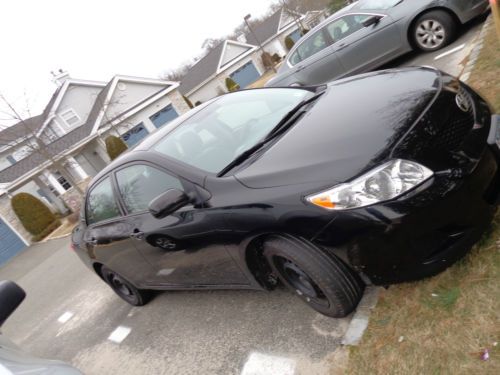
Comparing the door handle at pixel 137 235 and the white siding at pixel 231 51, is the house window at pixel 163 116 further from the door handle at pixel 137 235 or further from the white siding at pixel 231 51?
the door handle at pixel 137 235

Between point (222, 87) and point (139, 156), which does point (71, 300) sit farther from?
point (222, 87)

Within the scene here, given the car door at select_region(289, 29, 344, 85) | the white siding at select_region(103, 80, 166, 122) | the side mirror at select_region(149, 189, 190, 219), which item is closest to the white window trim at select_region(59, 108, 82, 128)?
the white siding at select_region(103, 80, 166, 122)

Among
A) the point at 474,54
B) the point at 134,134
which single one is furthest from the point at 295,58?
the point at 134,134

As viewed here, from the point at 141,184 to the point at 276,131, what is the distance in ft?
4.27

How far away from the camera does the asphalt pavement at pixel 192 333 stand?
2.54 metres

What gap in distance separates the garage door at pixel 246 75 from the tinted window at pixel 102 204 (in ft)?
113

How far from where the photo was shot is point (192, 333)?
11.0ft

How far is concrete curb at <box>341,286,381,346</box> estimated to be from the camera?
2336 millimetres

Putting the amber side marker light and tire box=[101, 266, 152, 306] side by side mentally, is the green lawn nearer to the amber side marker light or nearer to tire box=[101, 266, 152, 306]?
the amber side marker light

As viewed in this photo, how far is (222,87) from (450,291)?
3555 centimetres

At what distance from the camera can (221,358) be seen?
9.34ft

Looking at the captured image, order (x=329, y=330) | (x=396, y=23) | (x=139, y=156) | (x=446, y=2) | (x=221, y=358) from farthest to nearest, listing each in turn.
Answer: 1. (x=396, y=23)
2. (x=446, y=2)
3. (x=139, y=156)
4. (x=221, y=358)
5. (x=329, y=330)

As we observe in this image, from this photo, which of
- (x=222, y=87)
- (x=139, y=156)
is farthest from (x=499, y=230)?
(x=222, y=87)

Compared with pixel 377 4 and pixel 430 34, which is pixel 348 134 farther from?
pixel 377 4
